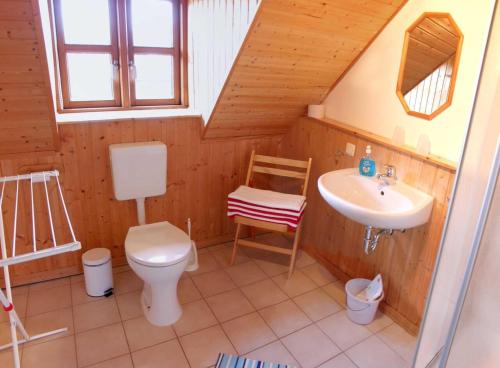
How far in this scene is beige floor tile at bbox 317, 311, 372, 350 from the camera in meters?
2.19

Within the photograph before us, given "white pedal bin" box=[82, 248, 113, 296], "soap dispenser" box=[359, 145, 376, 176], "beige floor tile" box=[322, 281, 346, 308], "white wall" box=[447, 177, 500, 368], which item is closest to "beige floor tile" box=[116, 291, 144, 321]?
"white pedal bin" box=[82, 248, 113, 296]

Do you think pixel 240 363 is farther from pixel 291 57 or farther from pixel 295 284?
pixel 291 57

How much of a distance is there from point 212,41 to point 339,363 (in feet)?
6.46

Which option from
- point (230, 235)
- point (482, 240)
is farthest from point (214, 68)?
point (482, 240)

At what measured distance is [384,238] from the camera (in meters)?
2.36

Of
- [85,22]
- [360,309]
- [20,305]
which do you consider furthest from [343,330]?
[85,22]

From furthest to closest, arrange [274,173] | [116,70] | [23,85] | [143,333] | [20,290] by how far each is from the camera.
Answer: [274,173] < [116,70] < [20,290] < [143,333] < [23,85]

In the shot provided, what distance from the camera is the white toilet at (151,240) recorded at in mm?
2113

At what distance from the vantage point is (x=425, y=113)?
6.89 ft

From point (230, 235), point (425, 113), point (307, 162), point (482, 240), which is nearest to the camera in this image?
point (482, 240)

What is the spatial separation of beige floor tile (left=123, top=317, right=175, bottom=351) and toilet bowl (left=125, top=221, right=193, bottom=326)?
1.5 inches

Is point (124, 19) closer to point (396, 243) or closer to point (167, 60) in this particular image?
point (167, 60)

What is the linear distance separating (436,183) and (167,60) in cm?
195

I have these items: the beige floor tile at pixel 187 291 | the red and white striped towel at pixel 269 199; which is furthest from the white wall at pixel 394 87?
the beige floor tile at pixel 187 291
